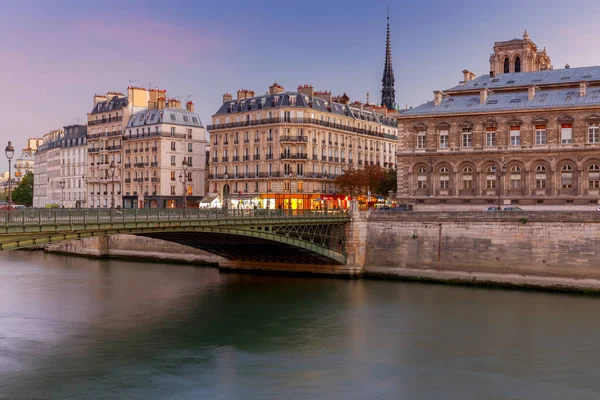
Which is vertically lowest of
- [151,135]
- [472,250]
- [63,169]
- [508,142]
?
[472,250]

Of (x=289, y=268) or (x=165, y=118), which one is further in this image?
(x=165, y=118)

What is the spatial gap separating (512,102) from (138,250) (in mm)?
28902

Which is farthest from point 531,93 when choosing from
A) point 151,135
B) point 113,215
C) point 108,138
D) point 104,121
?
point 104,121

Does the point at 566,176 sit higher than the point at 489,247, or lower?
higher

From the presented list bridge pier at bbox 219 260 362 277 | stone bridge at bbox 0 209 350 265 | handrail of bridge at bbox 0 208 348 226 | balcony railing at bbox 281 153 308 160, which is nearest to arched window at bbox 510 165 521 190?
stone bridge at bbox 0 209 350 265

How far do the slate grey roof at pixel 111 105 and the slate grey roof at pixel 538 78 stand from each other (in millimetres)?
36803

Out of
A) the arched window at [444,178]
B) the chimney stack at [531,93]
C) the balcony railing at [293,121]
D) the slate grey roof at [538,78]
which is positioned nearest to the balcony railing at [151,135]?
the balcony railing at [293,121]

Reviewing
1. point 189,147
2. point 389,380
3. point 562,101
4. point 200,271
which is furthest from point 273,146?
point 389,380

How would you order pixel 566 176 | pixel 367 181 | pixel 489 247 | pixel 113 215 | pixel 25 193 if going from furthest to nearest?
pixel 25 193
pixel 367 181
pixel 566 176
pixel 489 247
pixel 113 215

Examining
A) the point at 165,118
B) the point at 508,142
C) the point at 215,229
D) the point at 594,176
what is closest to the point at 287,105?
the point at 165,118

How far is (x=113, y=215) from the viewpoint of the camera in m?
31.4

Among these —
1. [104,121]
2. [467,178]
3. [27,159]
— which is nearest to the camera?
[467,178]

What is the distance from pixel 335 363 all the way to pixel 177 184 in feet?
173

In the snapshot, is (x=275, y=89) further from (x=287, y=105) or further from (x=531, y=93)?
(x=531, y=93)
